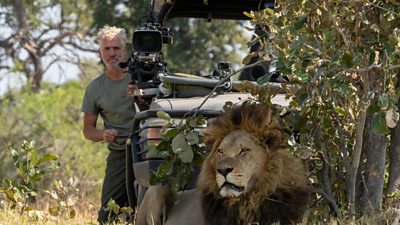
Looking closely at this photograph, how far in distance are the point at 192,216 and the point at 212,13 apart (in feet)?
8.47

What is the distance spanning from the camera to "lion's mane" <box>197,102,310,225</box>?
540cm

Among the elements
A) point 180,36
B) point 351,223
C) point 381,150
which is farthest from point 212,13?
point 180,36

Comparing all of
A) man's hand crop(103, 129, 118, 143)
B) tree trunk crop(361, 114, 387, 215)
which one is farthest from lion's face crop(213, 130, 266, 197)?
man's hand crop(103, 129, 118, 143)

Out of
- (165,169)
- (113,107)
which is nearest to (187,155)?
(165,169)

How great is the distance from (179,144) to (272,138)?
599 mm

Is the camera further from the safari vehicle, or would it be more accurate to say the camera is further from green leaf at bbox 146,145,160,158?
green leaf at bbox 146,145,160,158

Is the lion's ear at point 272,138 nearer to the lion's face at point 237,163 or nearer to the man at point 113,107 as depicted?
the lion's face at point 237,163

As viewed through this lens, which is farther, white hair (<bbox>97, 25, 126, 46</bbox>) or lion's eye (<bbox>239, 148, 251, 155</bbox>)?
white hair (<bbox>97, 25, 126, 46</bbox>)

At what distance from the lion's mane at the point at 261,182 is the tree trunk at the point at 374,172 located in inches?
24.0

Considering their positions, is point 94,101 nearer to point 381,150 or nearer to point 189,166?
point 189,166

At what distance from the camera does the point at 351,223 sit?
554cm

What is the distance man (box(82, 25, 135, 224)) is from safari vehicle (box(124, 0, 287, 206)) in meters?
0.45

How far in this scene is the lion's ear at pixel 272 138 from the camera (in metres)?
5.48

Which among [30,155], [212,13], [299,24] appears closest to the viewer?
[299,24]
